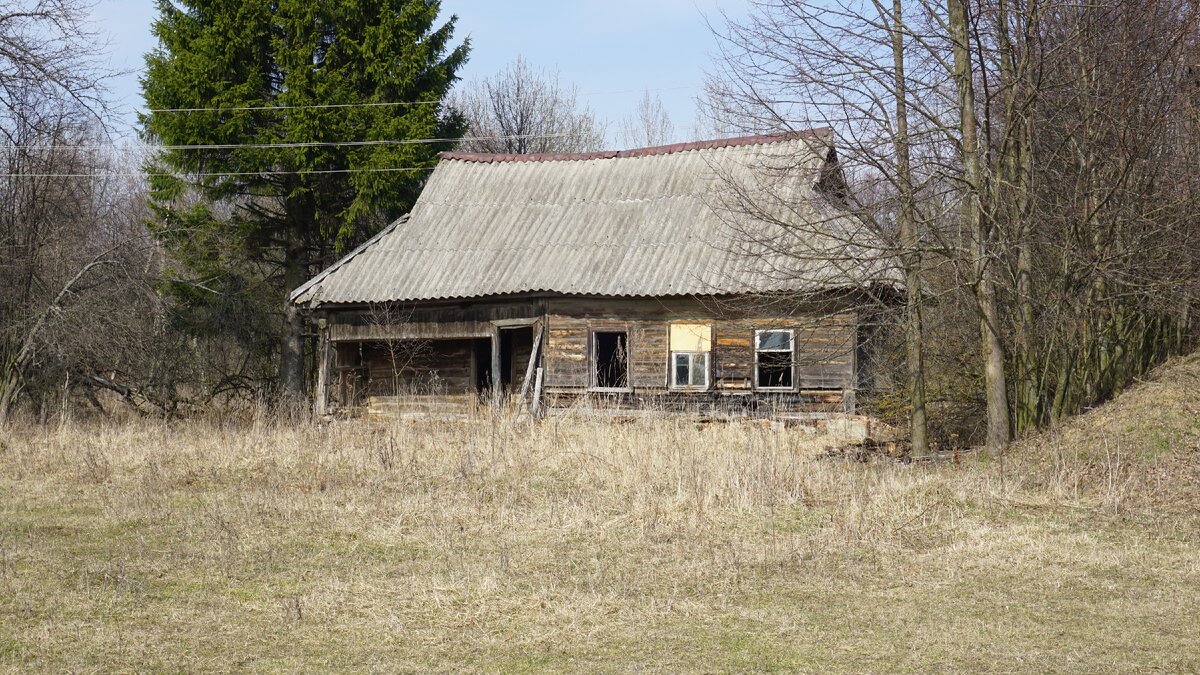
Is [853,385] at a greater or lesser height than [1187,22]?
lesser

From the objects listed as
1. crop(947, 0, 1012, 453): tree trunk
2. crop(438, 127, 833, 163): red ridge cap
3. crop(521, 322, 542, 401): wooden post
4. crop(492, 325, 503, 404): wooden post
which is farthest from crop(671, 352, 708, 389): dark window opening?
crop(947, 0, 1012, 453): tree trunk

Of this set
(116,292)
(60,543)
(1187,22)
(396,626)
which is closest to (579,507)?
(396,626)

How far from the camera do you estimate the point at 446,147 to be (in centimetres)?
2670

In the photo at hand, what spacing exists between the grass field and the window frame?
18.8ft

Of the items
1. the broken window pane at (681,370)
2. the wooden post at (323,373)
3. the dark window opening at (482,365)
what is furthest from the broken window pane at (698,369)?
the wooden post at (323,373)

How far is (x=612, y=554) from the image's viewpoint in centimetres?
889

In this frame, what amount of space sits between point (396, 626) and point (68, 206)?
1841 cm

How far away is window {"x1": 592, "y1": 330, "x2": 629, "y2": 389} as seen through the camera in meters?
20.6

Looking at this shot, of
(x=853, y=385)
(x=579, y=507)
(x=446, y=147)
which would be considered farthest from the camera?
(x=446, y=147)

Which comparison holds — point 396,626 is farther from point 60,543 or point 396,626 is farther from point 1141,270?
point 1141,270

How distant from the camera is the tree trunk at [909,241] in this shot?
1261 cm

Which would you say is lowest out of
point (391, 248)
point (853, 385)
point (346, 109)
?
point (853, 385)

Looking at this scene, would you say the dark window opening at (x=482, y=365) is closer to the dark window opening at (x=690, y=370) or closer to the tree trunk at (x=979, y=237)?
the dark window opening at (x=690, y=370)

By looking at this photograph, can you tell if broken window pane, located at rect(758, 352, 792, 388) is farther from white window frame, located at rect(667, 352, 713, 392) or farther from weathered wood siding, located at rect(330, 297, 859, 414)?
white window frame, located at rect(667, 352, 713, 392)
